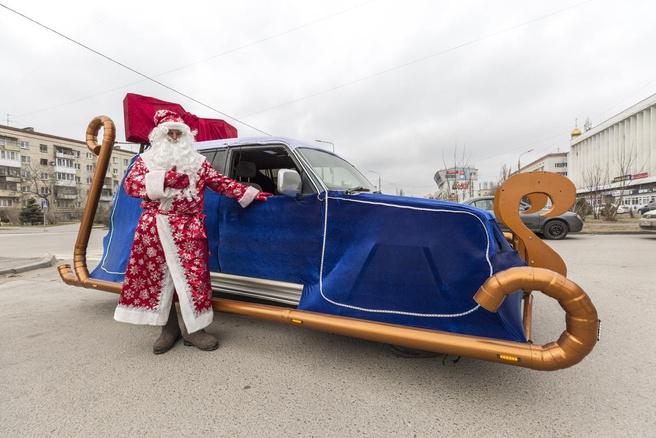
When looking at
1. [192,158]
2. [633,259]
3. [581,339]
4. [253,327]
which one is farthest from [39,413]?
[633,259]

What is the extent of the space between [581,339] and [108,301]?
5.02m

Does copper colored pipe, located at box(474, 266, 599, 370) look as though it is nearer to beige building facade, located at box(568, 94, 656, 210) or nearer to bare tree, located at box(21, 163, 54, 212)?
beige building facade, located at box(568, 94, 656, 210)

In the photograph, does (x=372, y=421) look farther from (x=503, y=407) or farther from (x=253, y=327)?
(x=253, y=327)

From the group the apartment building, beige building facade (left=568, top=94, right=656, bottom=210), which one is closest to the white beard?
the apartment building

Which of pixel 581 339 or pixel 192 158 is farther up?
pixel 192 158

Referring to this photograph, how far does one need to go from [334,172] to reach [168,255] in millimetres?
1638

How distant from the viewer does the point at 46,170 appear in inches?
1746

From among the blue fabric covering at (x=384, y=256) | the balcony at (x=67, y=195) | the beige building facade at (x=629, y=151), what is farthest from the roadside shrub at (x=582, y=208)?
the balcony at (x=67, y=195)

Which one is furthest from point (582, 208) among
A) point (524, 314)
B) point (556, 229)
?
point (524, 314)

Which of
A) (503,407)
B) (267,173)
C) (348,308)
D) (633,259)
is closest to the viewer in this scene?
(503,407)

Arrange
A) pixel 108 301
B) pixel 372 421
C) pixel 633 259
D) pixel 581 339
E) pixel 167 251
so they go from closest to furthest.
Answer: pixel 581 339, pixel 372 421, pixel 167 251, pixel 108 301, pixel 633 259

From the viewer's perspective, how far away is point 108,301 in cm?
429

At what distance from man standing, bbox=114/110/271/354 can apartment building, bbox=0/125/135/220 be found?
48.3 m

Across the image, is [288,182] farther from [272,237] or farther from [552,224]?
[552,224]
